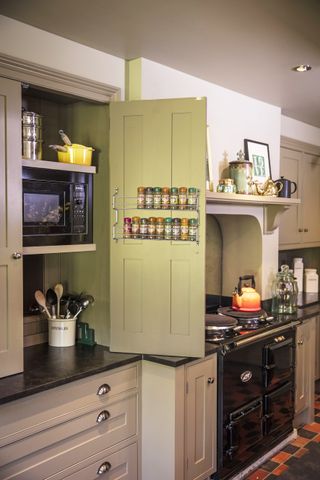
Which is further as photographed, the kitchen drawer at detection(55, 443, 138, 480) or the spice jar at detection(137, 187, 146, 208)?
the spice jar at detection(137, 187, 146, 208)

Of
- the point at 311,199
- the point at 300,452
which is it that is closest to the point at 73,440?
the point at 300,452

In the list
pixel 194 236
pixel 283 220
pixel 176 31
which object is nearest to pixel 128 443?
pixel 194 236

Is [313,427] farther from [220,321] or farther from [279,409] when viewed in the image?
[220,321]

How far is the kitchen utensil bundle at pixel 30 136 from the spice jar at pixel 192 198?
771 mm

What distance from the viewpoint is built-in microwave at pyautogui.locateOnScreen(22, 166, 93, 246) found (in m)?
2.28

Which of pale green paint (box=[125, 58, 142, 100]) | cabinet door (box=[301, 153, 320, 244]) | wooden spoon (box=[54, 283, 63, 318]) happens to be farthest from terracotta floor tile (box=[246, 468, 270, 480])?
pale green paint (box=[125, 58, 142, 100])

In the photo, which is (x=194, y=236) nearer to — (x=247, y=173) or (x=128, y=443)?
Answer: (x=247, y=173)

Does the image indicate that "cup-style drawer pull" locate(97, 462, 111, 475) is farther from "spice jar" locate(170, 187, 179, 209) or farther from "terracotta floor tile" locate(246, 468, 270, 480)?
"spice jar" locate(170, 187, 179, 209)

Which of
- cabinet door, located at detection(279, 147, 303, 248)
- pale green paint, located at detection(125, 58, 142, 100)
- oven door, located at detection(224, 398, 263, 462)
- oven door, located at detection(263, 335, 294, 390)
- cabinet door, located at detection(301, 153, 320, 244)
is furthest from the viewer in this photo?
cabinet door, located at detection(301, 153, 320, 244)

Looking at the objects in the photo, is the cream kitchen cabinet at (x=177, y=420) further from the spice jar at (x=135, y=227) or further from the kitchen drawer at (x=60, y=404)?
the spice jar at (x=135, y=227)

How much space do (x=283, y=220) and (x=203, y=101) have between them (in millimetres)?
2002

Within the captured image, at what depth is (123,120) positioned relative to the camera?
2.51 meters

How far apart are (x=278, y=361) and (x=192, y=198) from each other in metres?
1.36

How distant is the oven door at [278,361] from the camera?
119 inches
